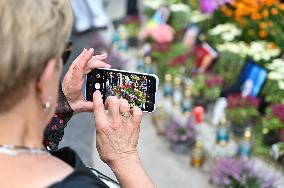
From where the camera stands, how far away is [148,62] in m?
5.97

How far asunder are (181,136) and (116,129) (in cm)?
318

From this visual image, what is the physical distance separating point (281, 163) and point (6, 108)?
3444 mm

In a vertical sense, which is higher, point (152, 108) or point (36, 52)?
point (36, 52)

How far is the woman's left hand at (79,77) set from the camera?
6.30 feet

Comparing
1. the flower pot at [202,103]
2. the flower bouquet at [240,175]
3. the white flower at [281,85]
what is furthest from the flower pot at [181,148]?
the white flower at [281,85]

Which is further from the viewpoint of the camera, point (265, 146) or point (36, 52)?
point (265, 146)

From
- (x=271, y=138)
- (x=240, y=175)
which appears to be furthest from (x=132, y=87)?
(x=271, y=138)

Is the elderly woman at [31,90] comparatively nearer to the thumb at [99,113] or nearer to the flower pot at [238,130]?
the thumb at [99,113]

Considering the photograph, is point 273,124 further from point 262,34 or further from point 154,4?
point 154,4

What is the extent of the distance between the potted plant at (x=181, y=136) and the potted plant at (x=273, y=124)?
1.86ft

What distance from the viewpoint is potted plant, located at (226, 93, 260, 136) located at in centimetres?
473

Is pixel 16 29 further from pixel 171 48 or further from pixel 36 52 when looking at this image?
pixel 171 48

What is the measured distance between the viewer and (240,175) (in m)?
3.98

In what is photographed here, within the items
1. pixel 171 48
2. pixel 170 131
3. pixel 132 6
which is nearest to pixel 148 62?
pixel 171 48
